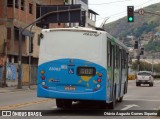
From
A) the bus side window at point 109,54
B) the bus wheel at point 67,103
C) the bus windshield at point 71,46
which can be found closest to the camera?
the bus windshield at point 71,46

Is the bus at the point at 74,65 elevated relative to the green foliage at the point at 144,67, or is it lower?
elevated

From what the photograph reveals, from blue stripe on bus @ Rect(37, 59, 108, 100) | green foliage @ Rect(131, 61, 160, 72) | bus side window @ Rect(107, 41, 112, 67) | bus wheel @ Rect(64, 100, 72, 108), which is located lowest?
green foliage @ Rect(131, 61, 160, 72)

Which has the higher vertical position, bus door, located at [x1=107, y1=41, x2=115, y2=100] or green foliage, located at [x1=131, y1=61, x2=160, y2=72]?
bus door, located at [x1=107, y1=41, x2=115, y2=100]

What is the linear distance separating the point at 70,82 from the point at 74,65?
0.63m

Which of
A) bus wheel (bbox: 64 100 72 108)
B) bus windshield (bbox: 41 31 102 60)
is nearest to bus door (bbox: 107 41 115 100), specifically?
bus windshield (bbox: 41 31 102 60)

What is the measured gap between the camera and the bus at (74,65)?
18.0 m

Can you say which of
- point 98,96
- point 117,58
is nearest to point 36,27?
point 117,58

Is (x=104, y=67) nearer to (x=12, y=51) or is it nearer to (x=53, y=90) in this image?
(x=53, y=90)

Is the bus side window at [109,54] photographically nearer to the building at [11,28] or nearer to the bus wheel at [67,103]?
the bus wheel at [67,103]

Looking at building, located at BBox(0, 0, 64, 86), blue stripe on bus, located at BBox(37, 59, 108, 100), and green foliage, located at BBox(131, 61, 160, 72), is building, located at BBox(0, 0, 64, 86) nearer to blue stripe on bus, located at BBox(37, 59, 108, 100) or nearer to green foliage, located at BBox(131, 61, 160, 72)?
blue stripe on bus, located at BBox(37, 59, 108, 100)

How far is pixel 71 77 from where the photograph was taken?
18.1 m

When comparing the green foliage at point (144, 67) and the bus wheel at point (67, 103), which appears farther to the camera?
the green foliage at point (144, 67)

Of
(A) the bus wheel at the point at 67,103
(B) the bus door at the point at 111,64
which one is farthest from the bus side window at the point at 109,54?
(A) the bus wheel at the point at 67,103

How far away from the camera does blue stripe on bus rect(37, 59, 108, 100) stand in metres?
18.0
